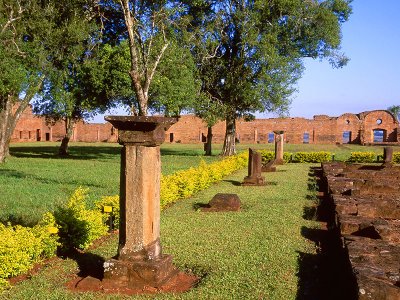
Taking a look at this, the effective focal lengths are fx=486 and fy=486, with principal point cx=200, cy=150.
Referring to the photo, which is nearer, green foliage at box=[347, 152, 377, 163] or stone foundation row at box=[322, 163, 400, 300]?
stone foundation row at box=[322, 163, 400, 300]

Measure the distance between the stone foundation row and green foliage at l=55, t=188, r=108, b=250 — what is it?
344 cm

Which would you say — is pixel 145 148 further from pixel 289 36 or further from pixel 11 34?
pixel 289 36

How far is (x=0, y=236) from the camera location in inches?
216

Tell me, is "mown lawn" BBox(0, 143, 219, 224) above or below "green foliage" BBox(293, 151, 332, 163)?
below

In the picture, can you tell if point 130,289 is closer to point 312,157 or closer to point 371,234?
point 371,234

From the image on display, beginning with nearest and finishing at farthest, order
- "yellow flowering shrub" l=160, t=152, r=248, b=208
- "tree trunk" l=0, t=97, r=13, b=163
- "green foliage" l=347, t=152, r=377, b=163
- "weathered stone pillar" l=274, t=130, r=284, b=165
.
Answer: "yellow flowering shrub" l=160, t=152, r=248, b=208
"tree trunk" l=0, t=97, r=13, b=163
"weathered stone pillar" l=274, t=130, r=284, b=165
"green foliage" l=347, t=152, r=377, b=163

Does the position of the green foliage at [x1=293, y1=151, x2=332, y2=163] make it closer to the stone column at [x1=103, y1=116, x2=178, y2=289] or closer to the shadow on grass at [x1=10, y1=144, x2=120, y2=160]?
the shadow on grass at [x1=10, y1=144, x2=120, y2=160]

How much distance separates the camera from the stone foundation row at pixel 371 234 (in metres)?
4.01

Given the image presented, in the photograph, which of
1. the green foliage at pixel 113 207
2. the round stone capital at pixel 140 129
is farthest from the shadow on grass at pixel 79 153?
the round stone capital at pixel 140 129

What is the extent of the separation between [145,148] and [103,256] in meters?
1.95

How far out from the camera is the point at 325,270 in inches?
225

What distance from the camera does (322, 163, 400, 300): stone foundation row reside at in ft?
13.2

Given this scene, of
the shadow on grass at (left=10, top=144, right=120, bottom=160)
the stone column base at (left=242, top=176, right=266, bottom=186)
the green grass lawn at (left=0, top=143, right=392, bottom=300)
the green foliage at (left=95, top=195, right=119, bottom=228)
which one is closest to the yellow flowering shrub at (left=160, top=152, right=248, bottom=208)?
the green grass lawn at (left=0, top=143, right=392, bottom=300)

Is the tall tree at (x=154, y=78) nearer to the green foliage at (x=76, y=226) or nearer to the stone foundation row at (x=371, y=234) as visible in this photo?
the stone foundation row at (x=371, y=234)
